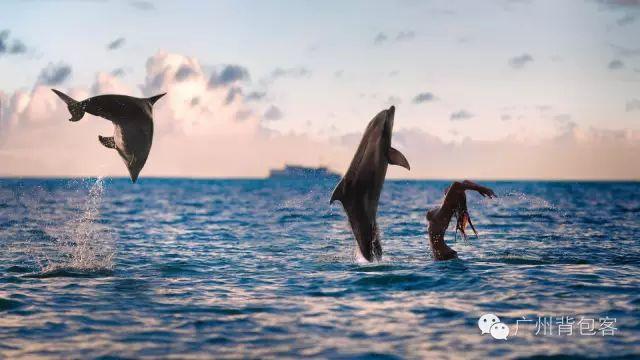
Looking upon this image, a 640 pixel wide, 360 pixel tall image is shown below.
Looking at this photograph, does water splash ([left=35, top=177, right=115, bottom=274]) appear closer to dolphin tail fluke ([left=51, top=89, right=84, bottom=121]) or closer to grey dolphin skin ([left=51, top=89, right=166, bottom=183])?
grey dolphin skin ([left=51, top=89, right=166, bottom=183])

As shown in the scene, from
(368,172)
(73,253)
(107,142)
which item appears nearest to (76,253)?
(73,253)

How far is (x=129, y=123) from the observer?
15266mm

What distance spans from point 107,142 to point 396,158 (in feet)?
22.2

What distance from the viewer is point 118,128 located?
15.4 meters

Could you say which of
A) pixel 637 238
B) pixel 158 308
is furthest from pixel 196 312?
pixel 637 238

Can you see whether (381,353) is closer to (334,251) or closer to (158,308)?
(158,308)

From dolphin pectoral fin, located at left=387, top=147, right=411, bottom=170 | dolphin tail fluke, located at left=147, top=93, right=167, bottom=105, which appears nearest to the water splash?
dolphin tail fluke, located at left=147, top=93, right=167, bottom=105

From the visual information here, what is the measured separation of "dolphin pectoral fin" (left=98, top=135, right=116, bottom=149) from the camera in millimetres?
15672

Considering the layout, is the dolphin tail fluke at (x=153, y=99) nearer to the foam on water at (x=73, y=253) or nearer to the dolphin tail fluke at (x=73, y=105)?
the dolphin tail fluke at (x=73, y=105)

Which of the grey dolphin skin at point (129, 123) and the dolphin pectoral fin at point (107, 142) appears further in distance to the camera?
the dolphin pectoral fin at point (107, 142)

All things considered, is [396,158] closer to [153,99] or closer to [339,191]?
[339,191]

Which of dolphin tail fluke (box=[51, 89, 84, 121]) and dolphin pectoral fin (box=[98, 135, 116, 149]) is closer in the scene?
dolphin tail fluke (box=[51, 89, 84, 121])

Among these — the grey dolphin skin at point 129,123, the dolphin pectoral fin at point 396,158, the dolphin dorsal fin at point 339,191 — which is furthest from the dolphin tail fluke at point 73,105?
the dolphin pectoral fin at point 396,158

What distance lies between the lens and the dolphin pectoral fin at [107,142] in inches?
617
